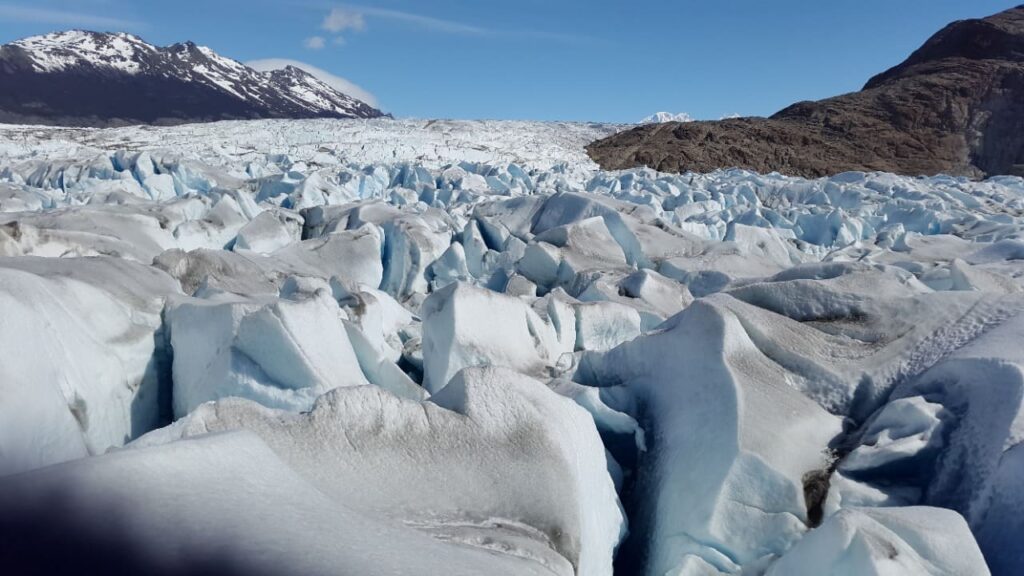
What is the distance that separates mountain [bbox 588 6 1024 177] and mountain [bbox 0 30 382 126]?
45.1 metres

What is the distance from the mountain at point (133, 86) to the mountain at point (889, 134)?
45.1m

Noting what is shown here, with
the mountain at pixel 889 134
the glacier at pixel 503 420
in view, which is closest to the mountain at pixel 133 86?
the mountain at pixel 889 134

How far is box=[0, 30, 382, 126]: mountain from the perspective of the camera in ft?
208

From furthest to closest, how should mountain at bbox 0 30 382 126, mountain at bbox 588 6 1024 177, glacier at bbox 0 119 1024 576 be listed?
1. mountain at bbox 0 30 382 126
2. mountain at bbox 588 6 1024 177
3. glacier at bbox 0 119 1024 576

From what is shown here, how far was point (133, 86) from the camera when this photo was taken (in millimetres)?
78312

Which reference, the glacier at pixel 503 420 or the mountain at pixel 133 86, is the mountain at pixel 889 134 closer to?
the glacier at pixel 503 420

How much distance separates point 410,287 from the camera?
954cm

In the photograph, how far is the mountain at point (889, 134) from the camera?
3300 cm

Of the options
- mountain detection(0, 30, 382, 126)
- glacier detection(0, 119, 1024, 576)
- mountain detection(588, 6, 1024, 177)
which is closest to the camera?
glacier detection(0, 119, 1024, 576)

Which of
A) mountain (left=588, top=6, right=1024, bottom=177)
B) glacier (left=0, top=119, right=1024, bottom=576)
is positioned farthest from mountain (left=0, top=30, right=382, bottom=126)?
glacier (left=0, top=119, right=1024, bottom=576)

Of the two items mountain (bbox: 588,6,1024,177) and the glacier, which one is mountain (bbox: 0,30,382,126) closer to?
mountain (bbox: 588,6,1024,177)

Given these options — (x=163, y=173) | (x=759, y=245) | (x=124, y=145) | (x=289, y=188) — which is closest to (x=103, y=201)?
(x=289, y=188)

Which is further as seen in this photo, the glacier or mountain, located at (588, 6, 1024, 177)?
mountain, located at (588, 6, 1024, 177)

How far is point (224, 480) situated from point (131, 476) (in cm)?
25
